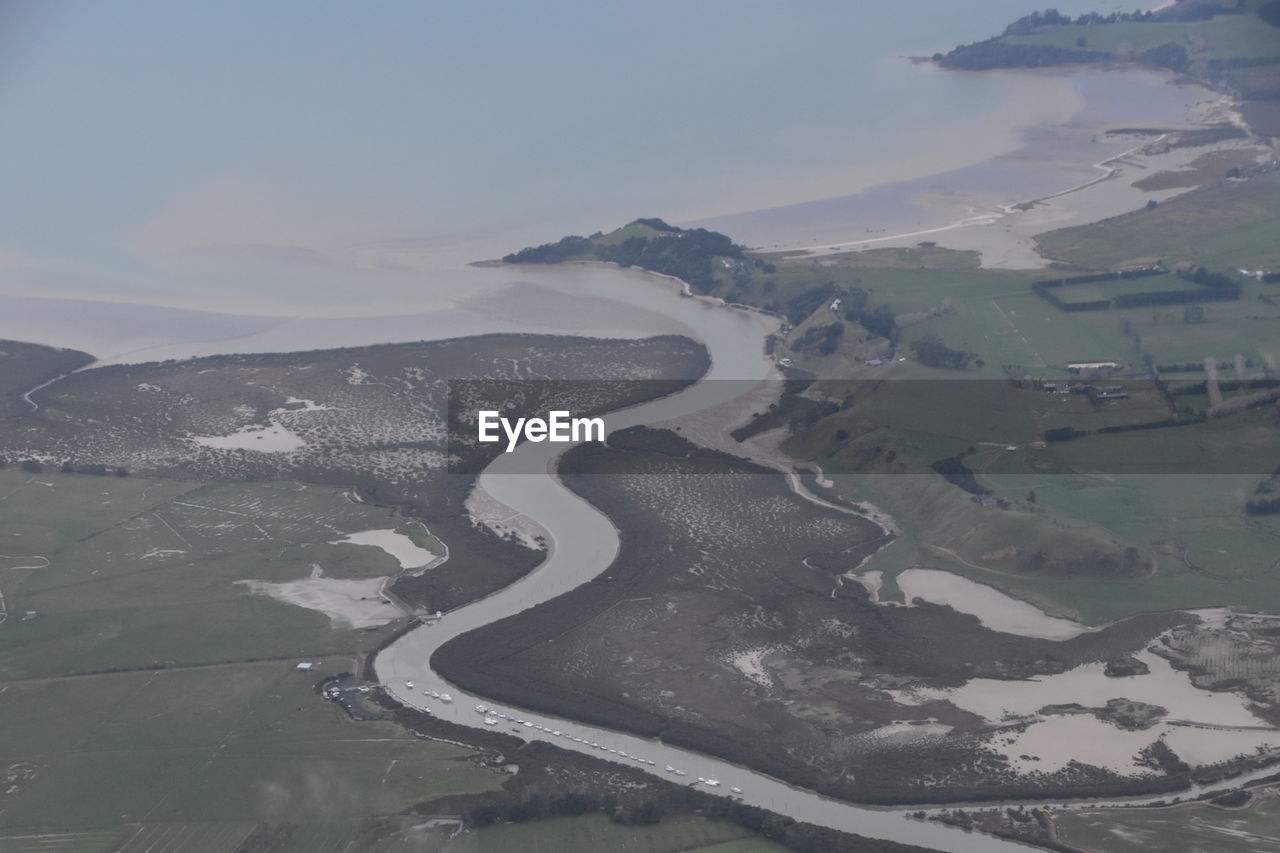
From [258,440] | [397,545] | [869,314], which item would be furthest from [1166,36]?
[397,545]

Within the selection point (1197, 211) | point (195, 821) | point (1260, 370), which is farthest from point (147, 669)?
point (1197, 211)

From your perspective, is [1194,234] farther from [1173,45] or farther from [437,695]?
[437,695]

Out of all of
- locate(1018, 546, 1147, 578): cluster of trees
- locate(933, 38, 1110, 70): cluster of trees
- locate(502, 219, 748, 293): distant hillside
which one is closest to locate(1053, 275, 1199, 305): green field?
locate(502, 219, 748, 293): distant hillside

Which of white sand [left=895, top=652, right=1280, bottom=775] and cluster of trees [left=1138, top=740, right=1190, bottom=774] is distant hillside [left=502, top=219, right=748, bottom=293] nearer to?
white sand [left=895, top=652, right=1280, bottom=775]

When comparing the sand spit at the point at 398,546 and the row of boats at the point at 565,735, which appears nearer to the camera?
the row of boats at the point at 565,735

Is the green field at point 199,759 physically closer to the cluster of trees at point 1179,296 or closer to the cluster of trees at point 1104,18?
the cluster of trees at point 1179,296

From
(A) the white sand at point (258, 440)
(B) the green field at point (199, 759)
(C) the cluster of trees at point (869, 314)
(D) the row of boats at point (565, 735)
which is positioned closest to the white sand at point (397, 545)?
(B) the green field at point (199, 759)

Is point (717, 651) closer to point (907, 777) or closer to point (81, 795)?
point (907, 777)
